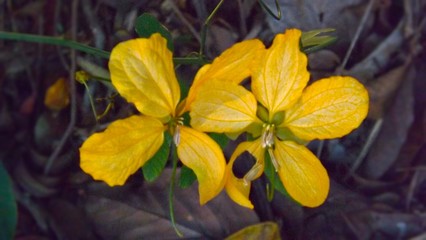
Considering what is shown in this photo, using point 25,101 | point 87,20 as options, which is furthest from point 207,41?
point 25,101

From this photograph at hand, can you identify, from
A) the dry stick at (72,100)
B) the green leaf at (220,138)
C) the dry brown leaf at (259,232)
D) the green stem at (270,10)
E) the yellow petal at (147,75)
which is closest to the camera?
the yellow petal at (147,75)

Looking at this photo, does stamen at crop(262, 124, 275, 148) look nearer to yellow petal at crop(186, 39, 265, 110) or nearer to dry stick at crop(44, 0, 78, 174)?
yellow petal at crop(186, 39, 265, 110)

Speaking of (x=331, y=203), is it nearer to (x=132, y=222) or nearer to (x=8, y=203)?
(x=132, y=222)

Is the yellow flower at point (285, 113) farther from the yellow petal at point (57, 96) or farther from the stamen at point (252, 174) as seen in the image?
the yellow petal at point (57, 96)

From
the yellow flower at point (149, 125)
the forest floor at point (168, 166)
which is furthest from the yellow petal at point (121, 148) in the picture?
the forest floor at point (168, 166)

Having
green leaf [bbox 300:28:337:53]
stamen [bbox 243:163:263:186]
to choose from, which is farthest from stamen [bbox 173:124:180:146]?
green leaf [bbox 300:28:337:53]

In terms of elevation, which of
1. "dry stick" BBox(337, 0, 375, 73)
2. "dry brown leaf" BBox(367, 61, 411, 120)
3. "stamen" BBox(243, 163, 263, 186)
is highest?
"stamen" BBox(243, 163, 263, 186)
